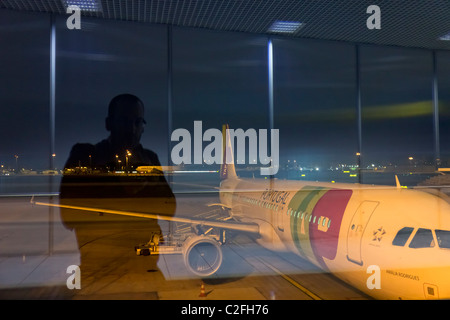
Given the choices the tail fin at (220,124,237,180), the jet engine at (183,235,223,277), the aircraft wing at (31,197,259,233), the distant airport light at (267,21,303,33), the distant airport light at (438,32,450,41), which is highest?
the distant airport light at (267,21,303,33)

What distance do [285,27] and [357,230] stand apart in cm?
570

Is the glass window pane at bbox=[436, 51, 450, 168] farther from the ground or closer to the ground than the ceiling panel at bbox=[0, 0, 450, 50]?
closer to the ground

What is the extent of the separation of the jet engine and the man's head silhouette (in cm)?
250

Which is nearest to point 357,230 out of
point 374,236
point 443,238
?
point 374,236

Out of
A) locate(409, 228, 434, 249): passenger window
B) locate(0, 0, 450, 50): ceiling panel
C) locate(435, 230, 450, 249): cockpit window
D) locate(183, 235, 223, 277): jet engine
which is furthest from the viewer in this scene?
locate(0, 0, 450, 50): ceiling panel

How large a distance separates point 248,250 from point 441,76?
26.1 feet

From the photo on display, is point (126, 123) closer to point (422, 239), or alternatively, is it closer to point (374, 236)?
point (374, 236)

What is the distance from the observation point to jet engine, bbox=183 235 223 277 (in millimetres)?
7719

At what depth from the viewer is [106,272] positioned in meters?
8.32

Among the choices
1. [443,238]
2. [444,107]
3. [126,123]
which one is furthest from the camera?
[444,107]

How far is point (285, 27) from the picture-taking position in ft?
30.6

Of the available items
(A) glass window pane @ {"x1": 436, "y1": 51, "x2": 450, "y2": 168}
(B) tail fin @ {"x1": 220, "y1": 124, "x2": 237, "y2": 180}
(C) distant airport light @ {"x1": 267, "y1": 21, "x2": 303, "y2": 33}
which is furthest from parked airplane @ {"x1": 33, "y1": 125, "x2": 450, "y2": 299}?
(B) tail fin @ {"x1": 220, "y1": 124, "x2": 237, "y2": 180}

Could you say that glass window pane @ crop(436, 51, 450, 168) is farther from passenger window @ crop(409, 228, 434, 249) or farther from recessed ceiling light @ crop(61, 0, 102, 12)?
recessed ceiling light @ crop(61, 0, 102, 12)

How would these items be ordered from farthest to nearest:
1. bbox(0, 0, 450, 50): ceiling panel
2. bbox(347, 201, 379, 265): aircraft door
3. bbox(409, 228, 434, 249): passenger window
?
bbox(0, 0, 450, 50): ceiling panel → bbox(347, 201, 379, 265): aircraft door → bbox(409, 228, 434, 249): passenger window
